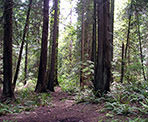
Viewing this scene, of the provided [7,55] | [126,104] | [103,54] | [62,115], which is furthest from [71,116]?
[7,55]

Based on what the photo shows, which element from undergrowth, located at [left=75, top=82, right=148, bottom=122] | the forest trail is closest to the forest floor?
the forest trail

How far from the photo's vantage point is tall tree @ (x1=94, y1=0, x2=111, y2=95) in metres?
7.16

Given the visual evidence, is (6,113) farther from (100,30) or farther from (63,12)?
(63,12)

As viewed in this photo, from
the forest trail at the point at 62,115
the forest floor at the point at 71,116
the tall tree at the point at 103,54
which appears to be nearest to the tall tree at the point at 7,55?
the forest floor at the point at 71,116

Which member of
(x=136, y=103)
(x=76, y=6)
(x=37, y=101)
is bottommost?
(x=37, y=101)

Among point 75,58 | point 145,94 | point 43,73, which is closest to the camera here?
point 145,94

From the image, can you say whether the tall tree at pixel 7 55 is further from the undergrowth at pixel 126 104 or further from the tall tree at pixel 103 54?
the tall tree at pixel 103 54

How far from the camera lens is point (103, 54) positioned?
7285mm

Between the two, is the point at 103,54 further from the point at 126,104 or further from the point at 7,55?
the point at 7,55

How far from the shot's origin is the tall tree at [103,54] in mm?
7164

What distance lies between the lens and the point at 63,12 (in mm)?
13492

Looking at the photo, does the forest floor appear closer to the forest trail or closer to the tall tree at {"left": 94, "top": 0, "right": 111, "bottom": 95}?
the forest trail

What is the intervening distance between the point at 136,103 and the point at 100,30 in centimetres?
378

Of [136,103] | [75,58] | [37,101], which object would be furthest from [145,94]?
[75,58]
